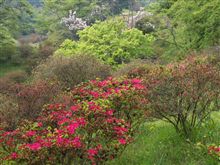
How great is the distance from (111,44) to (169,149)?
12181mm

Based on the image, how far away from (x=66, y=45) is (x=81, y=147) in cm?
1536

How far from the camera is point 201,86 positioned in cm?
695

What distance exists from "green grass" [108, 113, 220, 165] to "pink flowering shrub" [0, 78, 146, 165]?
1.00m

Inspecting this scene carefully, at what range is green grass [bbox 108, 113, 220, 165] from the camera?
279 inches

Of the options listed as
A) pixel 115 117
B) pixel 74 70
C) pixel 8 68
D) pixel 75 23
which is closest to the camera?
pixel 115 117

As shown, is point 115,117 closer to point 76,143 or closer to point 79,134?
point 79,134

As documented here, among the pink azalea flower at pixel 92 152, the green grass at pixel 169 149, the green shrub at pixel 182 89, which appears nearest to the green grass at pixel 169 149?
the green grass at pixel 169 149

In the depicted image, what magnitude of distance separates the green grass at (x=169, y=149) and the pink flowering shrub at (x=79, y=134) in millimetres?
1005

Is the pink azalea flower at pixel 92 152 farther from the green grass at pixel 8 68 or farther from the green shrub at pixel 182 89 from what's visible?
the green grass at pixel 8 68

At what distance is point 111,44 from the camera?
757 inches

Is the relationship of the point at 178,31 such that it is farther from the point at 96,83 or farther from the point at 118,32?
the point at 96,83

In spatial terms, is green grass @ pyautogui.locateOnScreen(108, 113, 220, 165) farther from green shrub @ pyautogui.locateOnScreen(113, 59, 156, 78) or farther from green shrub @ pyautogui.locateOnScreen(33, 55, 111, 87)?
green shrub @ pyautogui.locateOnScreen(33, 55, 111, 87)

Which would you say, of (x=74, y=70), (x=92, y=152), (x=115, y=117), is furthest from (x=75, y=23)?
(x=92, y=152)

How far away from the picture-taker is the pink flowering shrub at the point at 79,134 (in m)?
5.50
